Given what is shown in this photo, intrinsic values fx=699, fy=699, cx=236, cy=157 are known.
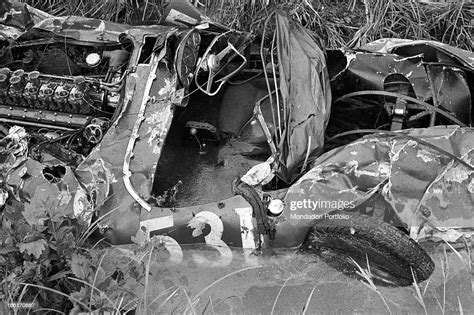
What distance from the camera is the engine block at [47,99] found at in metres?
4.26

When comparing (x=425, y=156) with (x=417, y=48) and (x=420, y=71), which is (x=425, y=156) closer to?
(x=420, y=71)

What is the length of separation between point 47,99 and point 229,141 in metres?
1.16

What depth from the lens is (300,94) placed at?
4.05 metres

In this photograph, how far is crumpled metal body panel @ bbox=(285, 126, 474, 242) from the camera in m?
3.60

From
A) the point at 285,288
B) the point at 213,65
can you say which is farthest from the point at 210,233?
the point at 213,65

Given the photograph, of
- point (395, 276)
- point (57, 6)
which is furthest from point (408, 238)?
point (57, 6)

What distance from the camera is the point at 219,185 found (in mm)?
4234

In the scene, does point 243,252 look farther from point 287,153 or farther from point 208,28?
point 208,28

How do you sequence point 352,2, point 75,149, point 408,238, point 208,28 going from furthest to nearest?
1. point 352,2
2. point 208,28
3. point 75,149
4. point 408,238

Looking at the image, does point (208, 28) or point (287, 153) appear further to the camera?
point (208, 28)

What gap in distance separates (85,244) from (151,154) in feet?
2.03

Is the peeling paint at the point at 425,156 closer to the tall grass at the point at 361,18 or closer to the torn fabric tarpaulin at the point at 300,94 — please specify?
the torn fabric tarpaulin at the point at 300,94

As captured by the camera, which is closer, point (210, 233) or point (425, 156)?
point (425, 156)

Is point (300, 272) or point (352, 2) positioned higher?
point (352, 2)
